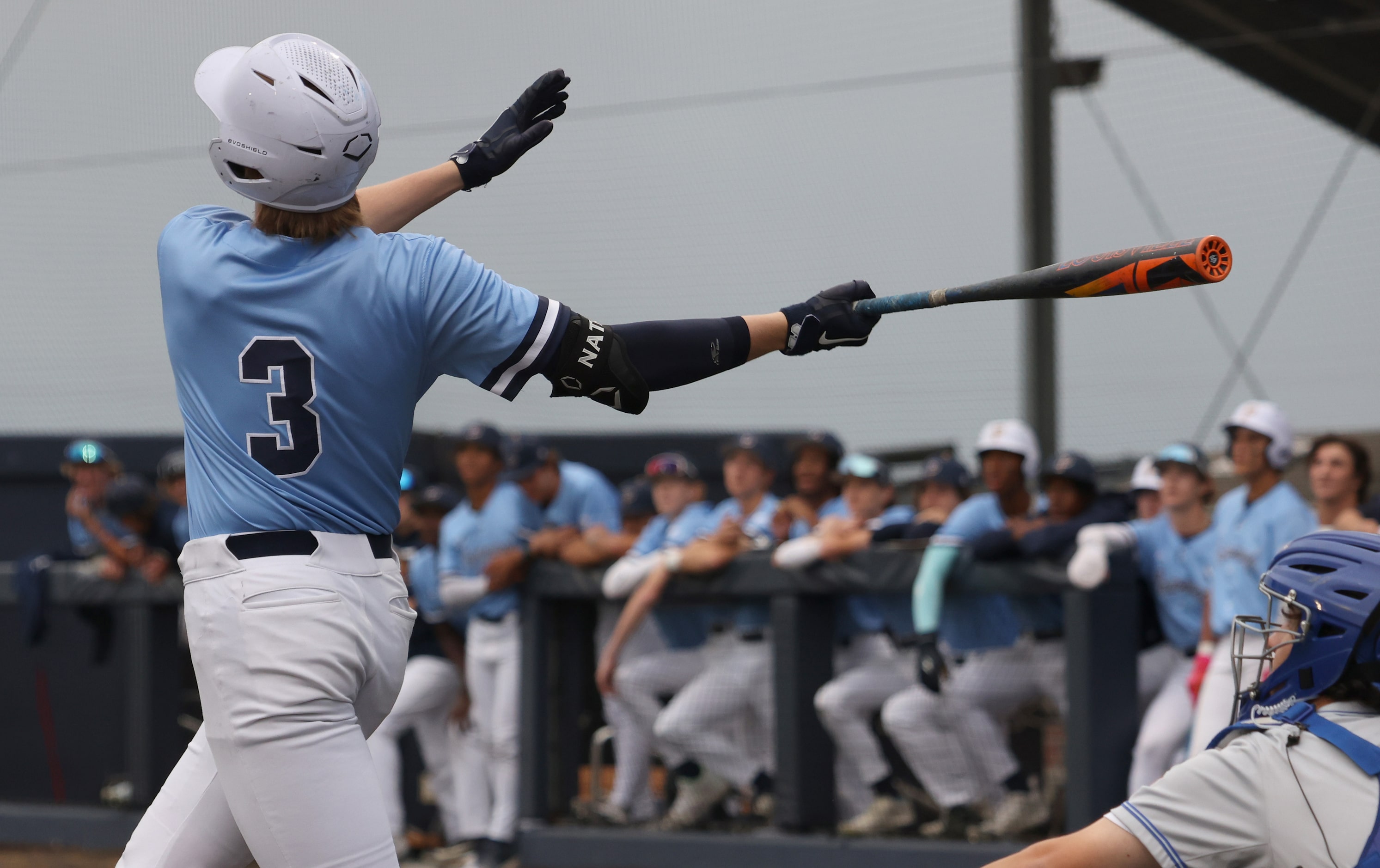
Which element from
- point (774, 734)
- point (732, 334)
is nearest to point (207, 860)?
point (732, 334)

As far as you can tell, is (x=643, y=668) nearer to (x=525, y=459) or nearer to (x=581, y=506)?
(x=581, y=506)

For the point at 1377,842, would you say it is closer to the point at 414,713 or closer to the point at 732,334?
the point at 732,334

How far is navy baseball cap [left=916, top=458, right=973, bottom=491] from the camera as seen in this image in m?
6.31

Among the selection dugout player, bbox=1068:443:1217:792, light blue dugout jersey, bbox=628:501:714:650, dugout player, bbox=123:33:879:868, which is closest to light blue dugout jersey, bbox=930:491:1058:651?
dugout player, bbox=1068:443:1217:792

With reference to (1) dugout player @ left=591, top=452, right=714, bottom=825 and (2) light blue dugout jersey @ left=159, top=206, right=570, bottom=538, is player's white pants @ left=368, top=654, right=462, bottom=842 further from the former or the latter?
(2) light blue dugout jersey @ left=159, top=206, right=570, bottom=538

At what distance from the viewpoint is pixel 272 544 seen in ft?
7.29

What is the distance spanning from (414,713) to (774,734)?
69.6 inches

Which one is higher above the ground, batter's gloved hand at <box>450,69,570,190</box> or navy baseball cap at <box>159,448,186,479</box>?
batter's gloved hand at <box>450,69,570,190</box>

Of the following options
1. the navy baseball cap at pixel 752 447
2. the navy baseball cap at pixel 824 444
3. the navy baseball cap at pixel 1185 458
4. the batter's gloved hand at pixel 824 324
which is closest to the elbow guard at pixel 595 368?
the batter's gloved hand at pixel 824 324

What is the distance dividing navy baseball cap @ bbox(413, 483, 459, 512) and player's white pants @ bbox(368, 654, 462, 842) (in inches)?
29.0

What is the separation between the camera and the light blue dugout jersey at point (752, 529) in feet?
20.0

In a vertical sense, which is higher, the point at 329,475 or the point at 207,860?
the point at 329,475

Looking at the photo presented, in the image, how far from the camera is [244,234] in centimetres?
235

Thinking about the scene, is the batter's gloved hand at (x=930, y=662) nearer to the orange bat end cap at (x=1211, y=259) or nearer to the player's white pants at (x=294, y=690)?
the orange bat end cap at (x=1211, y=259)
